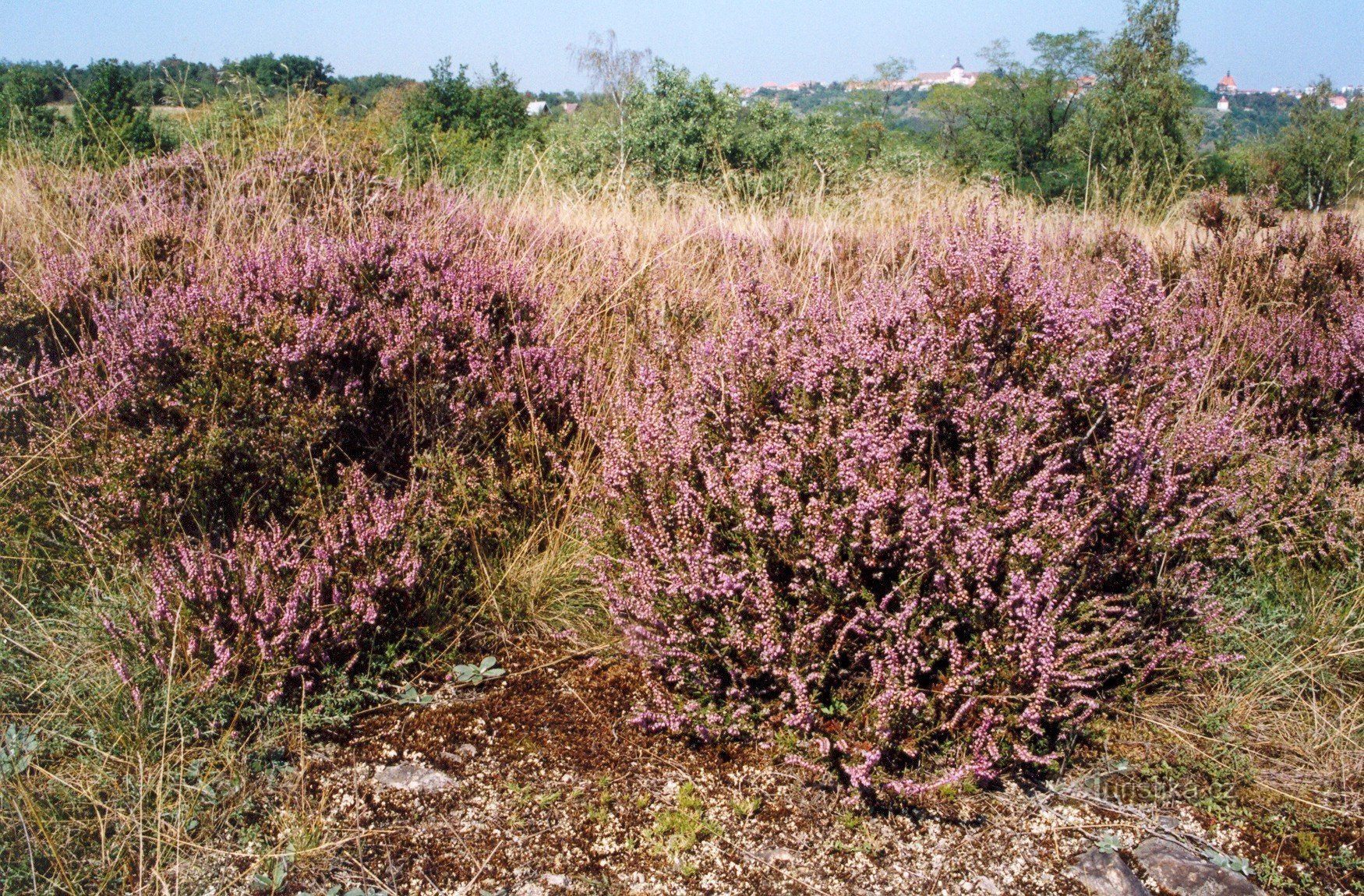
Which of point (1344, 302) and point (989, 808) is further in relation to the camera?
point (1344, 302)

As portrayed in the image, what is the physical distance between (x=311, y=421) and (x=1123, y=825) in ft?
8.66

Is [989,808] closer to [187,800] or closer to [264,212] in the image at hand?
[187,800]

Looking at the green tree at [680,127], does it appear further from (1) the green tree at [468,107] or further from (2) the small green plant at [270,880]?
(2) the small green plant at [270,880]

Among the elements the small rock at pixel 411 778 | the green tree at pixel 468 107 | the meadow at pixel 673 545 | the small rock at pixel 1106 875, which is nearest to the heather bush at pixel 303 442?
the meadow at pixel 673 545

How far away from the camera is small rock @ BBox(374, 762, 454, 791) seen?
89.7 inches

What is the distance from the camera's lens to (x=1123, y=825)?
7.20 ft

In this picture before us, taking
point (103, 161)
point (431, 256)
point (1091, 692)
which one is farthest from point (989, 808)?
point (103, 161)

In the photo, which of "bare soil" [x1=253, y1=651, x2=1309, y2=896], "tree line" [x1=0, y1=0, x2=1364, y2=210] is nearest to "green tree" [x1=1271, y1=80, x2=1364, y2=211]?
"tree line" [x1=0, y1=0, x2=1364, y2=210]

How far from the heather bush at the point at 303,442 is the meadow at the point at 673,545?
0.7 inches

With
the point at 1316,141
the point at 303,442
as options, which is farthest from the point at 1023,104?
the point at 303,442

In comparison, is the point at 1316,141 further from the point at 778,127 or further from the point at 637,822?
the point at 637,822

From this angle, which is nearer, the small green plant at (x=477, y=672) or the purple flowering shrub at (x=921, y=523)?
the purple flowering shrub at (x=921, y=523)

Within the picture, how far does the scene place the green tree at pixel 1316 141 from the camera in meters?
18.7

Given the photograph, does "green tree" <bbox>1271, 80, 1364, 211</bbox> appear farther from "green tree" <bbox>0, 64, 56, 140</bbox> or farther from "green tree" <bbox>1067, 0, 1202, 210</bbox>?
"green tree" <bbox>0, 64, 56, 140</bbox>
